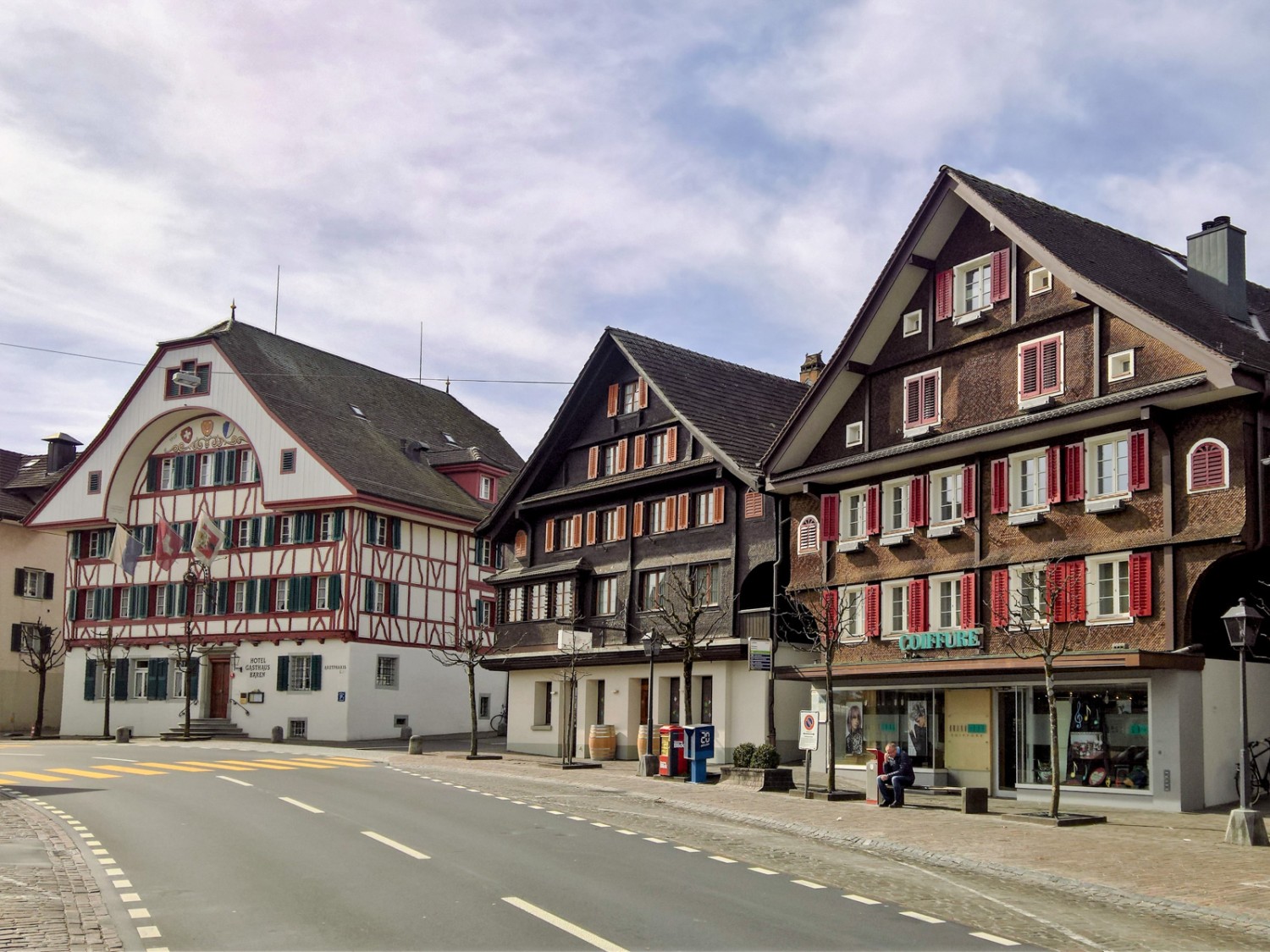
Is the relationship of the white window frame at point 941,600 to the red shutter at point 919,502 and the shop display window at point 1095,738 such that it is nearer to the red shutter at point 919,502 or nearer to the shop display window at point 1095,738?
the red shutter at point 919,502

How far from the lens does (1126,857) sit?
1833cm

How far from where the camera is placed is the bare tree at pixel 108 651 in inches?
2255

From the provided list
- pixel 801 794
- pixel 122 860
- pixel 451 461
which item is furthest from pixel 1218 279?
pixel 451 461

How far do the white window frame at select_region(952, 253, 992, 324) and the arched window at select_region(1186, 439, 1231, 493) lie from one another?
21.0 ft

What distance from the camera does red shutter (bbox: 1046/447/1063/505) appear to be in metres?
28.5

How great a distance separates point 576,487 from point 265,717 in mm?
17571

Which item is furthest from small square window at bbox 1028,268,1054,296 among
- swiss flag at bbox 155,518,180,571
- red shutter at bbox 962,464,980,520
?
swiss flag at bbox 155,518,180,571

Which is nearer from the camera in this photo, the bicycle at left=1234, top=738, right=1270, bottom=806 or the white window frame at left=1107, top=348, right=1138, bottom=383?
the bicycle at left=1234, top=738, right=1270, bottom=806

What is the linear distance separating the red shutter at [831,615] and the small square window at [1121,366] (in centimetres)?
791

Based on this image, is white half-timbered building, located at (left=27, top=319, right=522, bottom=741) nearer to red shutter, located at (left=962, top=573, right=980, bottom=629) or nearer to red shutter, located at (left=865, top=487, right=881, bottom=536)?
red shutter, located at (left=865, top=487, right=881, bottom=536)

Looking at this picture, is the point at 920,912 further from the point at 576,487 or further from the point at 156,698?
the point at 156,698

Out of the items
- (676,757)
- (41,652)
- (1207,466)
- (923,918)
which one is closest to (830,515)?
(676,757)

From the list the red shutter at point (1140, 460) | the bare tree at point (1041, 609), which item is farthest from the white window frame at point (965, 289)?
the bare tree at point (1041, 609)

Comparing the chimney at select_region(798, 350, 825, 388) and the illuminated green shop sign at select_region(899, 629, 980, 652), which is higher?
the chimney at select_region(798, 350, 825, 388)
